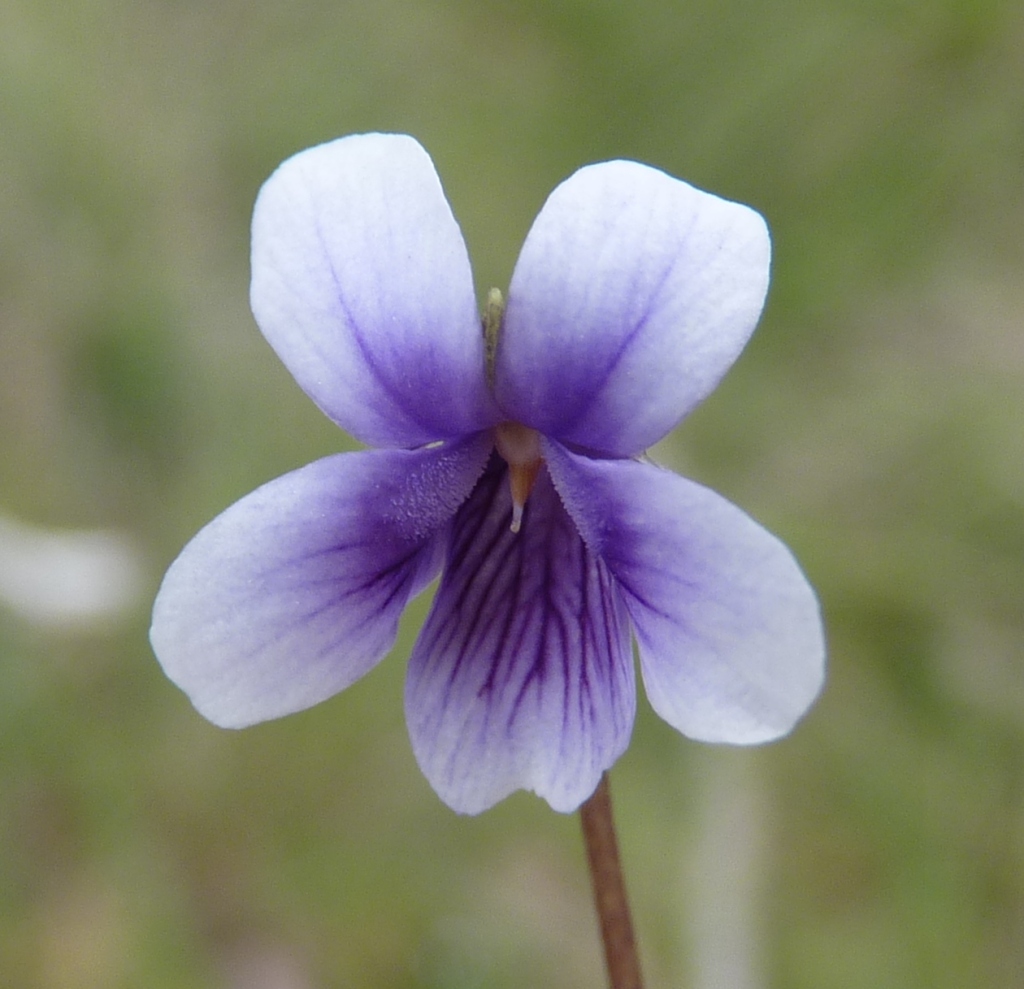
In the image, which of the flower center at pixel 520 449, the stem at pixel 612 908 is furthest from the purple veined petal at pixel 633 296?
the stem at pixel 612 908

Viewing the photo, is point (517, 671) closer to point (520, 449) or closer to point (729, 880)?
point (520, 449)

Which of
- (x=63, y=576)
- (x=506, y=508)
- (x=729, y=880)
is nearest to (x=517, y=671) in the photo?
(x=506, y=508)

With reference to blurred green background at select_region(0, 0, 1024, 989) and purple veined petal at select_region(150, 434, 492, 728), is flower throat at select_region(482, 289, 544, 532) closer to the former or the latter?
purple veined petal at select_region(150, 434, 492, 728)

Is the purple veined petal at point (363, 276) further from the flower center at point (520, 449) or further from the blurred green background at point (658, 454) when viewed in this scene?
the blurred green background at point (658, 454)

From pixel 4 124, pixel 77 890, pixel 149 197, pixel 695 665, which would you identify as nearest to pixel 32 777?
pixel 77 890

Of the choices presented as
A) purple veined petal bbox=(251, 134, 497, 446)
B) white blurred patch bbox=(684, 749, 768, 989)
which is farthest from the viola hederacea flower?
white blurred patch bbox=(684, 749, 768, 989)
